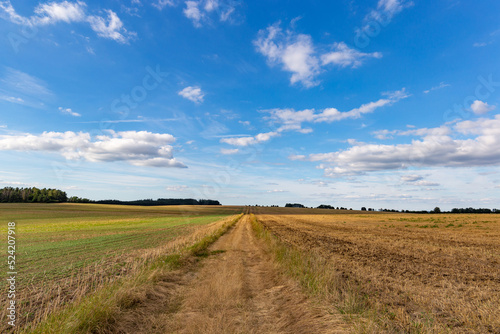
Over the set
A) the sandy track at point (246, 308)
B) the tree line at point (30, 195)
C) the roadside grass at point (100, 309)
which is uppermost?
the tree line at point (30, 195)

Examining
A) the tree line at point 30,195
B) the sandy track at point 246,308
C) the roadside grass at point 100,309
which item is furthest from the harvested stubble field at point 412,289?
the tree line at point 30,195

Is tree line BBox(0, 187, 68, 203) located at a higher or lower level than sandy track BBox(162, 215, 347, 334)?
higher

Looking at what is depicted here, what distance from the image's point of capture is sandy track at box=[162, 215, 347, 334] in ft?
19.9

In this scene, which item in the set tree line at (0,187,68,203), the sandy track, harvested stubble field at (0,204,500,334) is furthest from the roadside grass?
tree line at (0,187,68,203)

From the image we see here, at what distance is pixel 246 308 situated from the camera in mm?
7496

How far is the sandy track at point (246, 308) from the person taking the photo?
19.9ft

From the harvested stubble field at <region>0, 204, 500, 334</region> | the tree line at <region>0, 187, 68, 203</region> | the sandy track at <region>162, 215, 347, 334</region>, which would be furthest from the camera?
the tree line at <region>0, 187, 68, 203</region>

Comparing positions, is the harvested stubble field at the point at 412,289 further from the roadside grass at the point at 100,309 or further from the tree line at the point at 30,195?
the tree line at the point at 30,195

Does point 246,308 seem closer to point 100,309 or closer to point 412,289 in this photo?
point 100,309

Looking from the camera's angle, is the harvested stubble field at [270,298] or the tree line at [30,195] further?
the tree line at [30,195]

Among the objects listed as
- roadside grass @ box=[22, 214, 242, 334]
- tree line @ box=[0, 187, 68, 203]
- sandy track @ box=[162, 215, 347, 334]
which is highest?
tree line @ box=[0, 187, 68, 203]

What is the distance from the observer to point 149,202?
18538 cm

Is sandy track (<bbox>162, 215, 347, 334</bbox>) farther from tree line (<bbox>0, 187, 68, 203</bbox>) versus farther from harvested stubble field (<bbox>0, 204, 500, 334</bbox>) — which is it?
tree line (<bbox>0, 187, 68, 203</bbox>)

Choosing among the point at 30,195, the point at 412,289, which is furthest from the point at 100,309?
the point at 30,195
